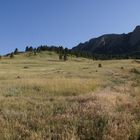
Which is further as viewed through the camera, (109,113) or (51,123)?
(109,113)

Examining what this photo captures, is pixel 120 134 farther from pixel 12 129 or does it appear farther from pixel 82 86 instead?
pixel 82 86

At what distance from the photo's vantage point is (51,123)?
37.2ft

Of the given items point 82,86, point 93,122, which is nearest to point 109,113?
A: point 93,122

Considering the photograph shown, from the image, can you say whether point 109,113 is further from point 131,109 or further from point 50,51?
point 50,51

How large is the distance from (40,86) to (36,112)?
420 inches

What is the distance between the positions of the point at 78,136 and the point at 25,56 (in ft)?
436

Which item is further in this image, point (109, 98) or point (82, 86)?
point (82, 86)

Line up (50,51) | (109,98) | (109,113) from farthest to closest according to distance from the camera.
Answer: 1. (50,51)
2. (109,98)
3. (109,113)

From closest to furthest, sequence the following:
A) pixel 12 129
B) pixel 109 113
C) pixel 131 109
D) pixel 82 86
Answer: pixel 12 129 < pixel 109 113 < pixel 131 109 < pixel 82 86

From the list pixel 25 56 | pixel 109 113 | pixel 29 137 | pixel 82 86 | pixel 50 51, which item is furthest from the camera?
pixel 50 51

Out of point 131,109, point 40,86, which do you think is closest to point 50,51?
point 40,86

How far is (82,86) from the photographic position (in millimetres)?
23250

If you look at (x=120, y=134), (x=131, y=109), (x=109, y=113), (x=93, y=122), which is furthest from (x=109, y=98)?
(x=120, y=134)

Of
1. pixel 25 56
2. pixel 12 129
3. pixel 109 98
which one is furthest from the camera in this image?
pixel 25 56
